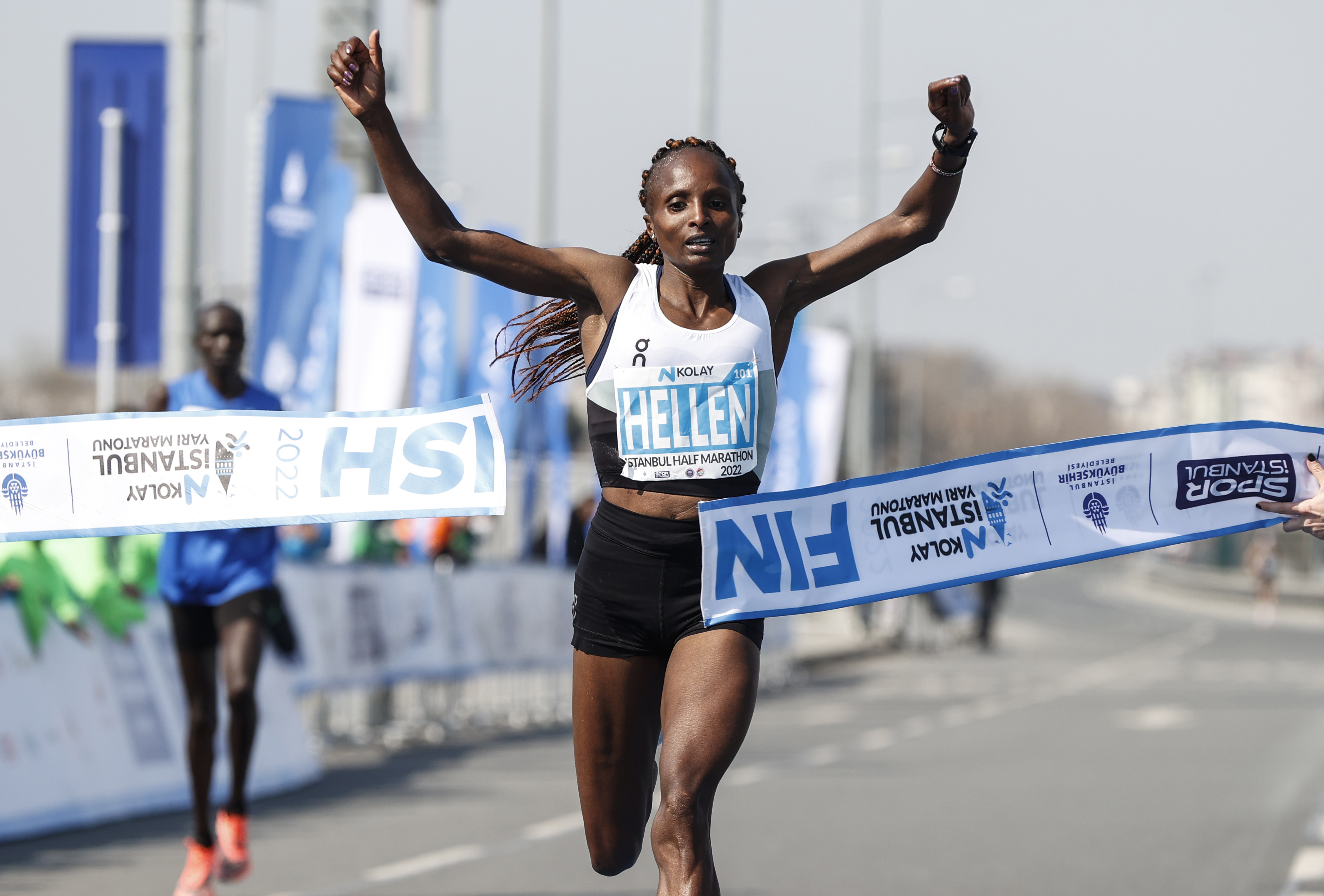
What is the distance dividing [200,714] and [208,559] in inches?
22.3

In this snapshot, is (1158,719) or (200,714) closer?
(200,714)

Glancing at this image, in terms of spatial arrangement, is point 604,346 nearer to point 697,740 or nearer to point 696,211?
point 696,211

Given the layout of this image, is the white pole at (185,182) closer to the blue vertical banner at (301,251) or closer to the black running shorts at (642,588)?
the blue vertical banner at (301,251)

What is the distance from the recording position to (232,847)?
22.1ft

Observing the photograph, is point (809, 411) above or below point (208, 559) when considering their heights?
above

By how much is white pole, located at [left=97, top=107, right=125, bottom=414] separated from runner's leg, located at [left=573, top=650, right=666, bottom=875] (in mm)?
8681

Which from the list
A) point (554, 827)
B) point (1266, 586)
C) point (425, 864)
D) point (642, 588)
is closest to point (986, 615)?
point (1266, 586)

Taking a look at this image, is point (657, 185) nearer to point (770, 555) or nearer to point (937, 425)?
point (770, 555)

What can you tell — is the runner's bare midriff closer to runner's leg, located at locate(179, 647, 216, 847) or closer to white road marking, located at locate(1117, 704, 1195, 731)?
runner's leg, located at locate(179, 647, 216, 847)

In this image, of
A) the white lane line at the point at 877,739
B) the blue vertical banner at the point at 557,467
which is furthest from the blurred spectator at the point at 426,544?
the blue vertical banner at the point at 557,467

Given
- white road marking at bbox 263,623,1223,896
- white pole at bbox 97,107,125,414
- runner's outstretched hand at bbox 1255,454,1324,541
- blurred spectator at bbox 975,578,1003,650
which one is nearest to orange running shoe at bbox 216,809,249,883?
white road marking at bbox 263,623,1223,896

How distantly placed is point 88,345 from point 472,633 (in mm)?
4092

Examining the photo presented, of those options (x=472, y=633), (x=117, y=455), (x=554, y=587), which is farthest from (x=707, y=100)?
(x=117, y=455)

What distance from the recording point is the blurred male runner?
6906 millimetres
